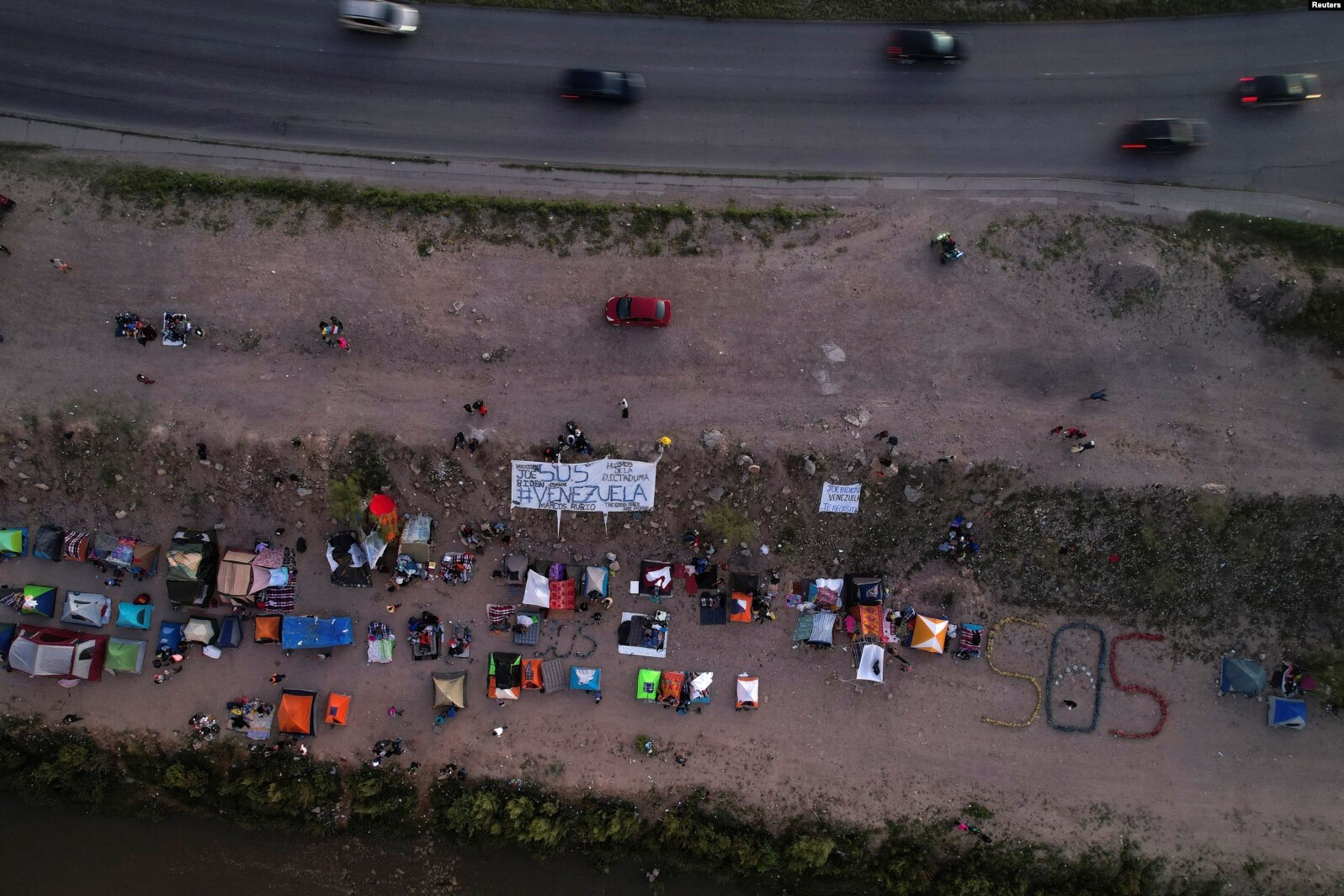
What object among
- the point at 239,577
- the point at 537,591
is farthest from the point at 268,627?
the point at 537,591

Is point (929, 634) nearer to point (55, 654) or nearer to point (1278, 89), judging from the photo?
point (1278, 89)

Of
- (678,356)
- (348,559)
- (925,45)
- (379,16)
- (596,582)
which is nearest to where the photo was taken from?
(379,16)

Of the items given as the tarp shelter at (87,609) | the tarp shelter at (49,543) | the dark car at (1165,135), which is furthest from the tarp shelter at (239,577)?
the dark car at (1165,135)

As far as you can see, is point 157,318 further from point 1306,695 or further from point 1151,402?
point 1306,695

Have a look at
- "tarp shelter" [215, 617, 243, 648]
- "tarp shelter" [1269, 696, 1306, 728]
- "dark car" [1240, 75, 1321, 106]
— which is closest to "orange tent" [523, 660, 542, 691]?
"tarp shelter" [215, 617, 243, 648]

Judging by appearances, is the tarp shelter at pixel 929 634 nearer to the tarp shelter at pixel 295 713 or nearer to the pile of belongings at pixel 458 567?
the pile of belongings at pixel 458 567

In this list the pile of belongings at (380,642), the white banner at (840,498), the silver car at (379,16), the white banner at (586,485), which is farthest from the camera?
the pile of belongings at (380,642)
